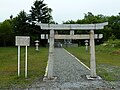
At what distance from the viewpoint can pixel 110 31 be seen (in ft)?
248

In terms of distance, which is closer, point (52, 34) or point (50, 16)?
point (52, 34)

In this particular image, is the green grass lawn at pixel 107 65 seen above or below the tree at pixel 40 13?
below

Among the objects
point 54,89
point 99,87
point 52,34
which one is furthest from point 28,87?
point 52,34

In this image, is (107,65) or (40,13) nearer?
(107,65)

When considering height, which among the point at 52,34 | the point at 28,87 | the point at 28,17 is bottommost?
the point at 28,87

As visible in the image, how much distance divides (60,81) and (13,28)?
203 ft

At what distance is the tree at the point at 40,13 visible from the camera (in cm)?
6900

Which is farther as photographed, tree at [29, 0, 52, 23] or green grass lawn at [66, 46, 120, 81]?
tree at [29, 0, 52, 23]

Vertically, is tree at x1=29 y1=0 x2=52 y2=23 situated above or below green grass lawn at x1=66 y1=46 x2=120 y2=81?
above

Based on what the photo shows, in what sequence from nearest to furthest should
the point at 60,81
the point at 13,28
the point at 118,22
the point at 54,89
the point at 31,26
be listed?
the point at 54,89 → the point at 60,81 → the point at 31,26 → the point at 13,28 → the point at 118,22

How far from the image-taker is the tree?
69.0 m

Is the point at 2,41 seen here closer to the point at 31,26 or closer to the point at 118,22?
the point at 31,26

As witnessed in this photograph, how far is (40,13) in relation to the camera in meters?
69.8

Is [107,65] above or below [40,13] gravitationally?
below
